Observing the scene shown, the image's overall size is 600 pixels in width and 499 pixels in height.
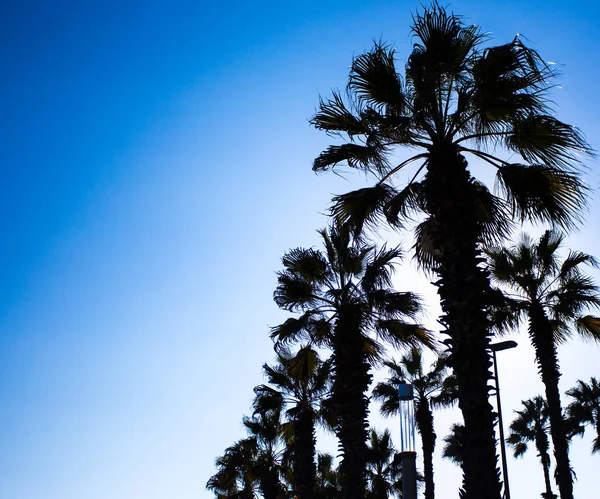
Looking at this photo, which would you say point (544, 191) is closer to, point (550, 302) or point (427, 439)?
point (550, 302)

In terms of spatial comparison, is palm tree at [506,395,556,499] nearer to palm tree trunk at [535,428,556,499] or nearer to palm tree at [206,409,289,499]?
palm tree trunk at [535,428,556,499]

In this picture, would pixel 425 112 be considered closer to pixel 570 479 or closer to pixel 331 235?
pixel 331 235

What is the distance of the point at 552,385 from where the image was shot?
57.5 ft

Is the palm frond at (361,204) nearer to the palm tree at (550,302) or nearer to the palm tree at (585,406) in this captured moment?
the palm tree at (550,302)

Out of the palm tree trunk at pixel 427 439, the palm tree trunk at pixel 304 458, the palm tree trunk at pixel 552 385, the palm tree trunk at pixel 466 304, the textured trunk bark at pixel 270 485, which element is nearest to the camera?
the palm tree trunk at pixel 466 304

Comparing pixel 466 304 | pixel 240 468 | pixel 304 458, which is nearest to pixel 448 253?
pixel 466 304

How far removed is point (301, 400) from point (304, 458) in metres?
2.50

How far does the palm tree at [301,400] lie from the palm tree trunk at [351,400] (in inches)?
85.7

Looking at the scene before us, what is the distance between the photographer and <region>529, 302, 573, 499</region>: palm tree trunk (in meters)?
17.2

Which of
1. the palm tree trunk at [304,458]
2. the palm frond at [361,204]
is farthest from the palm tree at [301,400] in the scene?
the palm frond at [361,204]

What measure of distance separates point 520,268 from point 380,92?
972cm

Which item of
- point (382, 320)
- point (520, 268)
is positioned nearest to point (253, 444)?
point (382, 320)

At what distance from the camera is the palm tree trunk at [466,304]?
27.6 ft

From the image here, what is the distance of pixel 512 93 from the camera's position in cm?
1039
